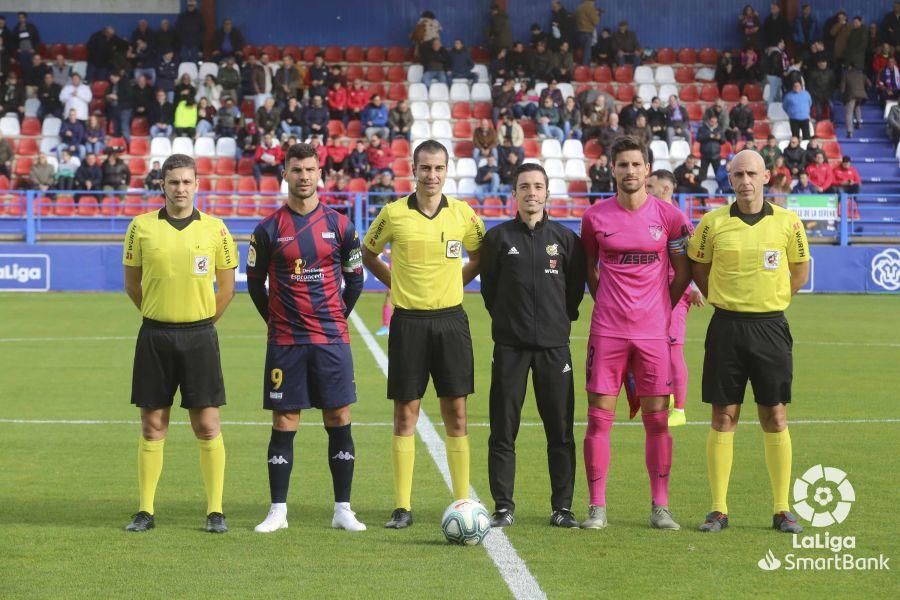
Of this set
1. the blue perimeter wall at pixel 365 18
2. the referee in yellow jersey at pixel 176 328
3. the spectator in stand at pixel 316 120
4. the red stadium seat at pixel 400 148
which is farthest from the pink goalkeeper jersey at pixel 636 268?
the blue perimeter wall at pixel 365 18

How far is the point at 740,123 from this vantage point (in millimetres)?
29812

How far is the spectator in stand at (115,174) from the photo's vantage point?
89.8 feet

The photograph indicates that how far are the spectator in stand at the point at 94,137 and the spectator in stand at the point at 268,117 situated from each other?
132 inches

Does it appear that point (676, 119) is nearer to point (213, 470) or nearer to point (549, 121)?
point (549, 121)

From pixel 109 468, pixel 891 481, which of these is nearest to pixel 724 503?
pixel 891 481

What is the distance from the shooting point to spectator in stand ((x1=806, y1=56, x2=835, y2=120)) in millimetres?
31594

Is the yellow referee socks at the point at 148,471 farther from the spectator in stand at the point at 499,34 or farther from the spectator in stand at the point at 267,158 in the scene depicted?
the spectator in stand at the point at 499,34

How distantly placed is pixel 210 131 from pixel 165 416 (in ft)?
76.4

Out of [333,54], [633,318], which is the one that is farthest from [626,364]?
[333,54]

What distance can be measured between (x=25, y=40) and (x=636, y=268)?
2740 cm

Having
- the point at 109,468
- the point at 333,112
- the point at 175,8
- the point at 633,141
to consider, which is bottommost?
the point at 109,468

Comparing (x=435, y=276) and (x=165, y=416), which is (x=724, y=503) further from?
Result: (x=165, y=416)

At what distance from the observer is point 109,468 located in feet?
29.9

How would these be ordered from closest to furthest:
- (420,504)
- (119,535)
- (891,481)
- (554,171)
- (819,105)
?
(119,535), (420,504), (891,481), (554,171), (819,105)
